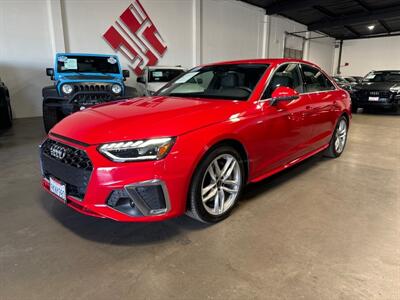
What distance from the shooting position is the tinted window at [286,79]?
2.54 m

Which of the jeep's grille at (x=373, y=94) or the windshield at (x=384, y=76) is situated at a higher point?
the windshield at (x=384, y=76)

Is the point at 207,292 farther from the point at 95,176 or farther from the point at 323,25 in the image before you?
the point at 323,25

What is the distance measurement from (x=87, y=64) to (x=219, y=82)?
423cm

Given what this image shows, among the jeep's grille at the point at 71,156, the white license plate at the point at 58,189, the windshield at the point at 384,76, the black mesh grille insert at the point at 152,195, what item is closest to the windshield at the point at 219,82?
the black mesh grille insert at the point at 152,195

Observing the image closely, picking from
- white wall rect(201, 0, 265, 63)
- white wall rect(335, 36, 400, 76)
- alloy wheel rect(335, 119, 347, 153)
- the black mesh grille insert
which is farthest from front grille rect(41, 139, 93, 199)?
white wall rect(335, 36, 400, 76)

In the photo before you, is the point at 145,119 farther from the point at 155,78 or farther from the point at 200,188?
the point at 155,78

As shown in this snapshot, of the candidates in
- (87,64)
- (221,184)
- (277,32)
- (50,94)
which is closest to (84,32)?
(87,64)

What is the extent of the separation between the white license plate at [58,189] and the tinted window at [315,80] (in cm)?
255

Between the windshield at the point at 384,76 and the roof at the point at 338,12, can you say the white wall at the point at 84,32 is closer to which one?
the roof at the point at 338,12

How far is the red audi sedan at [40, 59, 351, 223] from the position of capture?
1732 millimetres

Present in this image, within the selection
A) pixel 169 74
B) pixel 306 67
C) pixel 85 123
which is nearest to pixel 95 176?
pixel 85 123

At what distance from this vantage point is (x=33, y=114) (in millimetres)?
7746

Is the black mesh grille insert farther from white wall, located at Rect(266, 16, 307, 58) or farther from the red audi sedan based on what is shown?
white wall, located at Rect(266, 16, 307, 58)

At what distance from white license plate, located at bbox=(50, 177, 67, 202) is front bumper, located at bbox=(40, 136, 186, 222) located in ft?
0.11
